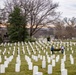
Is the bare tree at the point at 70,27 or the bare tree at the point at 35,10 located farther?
the bare tree at the point at 70,27

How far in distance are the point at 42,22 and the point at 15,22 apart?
8978 millimetres

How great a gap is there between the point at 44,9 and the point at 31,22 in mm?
4406

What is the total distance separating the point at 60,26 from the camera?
8775 cm

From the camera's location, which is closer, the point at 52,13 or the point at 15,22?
the point at 15,22

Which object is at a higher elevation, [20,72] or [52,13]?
[52,13]

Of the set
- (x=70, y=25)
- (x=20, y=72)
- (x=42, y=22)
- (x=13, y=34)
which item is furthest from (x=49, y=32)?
(x=20, y=72)

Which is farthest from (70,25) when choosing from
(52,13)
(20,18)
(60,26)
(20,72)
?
(20,72)

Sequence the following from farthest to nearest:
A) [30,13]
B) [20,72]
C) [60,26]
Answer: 1. [60,26]
2. [30,13]
3. [20,72]

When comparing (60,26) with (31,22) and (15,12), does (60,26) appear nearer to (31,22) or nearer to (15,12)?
(31,22)

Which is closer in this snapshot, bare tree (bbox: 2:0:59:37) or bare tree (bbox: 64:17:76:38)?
bare tree (bbox: 2:0:59:37)

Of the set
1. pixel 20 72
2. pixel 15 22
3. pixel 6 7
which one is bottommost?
pixel 20 72

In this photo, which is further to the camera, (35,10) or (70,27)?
(70,27)

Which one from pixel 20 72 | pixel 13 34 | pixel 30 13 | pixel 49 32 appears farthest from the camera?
pixel 49 32

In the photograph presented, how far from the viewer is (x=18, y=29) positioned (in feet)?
185
